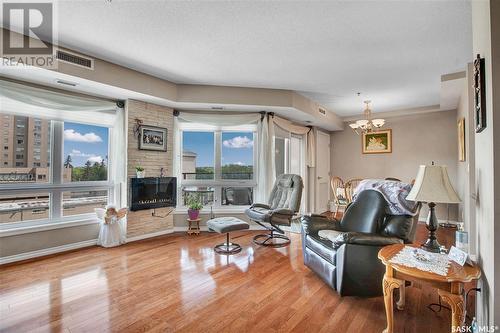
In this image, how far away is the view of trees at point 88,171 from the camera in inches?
141

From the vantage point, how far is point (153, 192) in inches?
160

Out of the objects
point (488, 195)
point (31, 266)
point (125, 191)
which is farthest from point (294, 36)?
point (31, 266)

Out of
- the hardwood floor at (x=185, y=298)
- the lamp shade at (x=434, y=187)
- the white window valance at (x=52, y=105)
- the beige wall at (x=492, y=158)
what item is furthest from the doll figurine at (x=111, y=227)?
the beige wall at (x=492, y=158)

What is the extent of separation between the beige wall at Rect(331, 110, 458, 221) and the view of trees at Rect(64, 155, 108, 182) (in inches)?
216

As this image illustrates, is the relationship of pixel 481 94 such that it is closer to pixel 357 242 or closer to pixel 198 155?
pixel 357 242

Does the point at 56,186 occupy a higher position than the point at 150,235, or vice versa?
the point at 56,186

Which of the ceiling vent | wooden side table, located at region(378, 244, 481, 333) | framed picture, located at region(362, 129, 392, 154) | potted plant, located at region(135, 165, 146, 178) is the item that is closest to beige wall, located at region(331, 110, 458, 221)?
framed picture, located at region(362, 129, 392, 154)

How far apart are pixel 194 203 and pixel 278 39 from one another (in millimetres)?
2974

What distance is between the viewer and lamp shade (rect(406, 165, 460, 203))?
1.64 m

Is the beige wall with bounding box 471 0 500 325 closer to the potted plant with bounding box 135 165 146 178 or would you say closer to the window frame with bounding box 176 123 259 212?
the window frame with bounding box 176 123 259 212

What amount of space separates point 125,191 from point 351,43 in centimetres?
374

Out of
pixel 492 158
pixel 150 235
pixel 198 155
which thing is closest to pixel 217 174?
pixel 198 155

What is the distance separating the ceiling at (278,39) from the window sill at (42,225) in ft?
7.59

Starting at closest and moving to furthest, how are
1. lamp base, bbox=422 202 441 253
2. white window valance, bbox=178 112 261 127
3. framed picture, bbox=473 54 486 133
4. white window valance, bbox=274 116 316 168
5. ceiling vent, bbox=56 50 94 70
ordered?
framed picture, bbox=473 54 486 133 → lamp base, bbox=422 202 441 253 → ceiling vent, bbox=56 50 94 70 → white window valance, bbox=178 112 261 127 → white window valance, bbox=274 116 316 168
